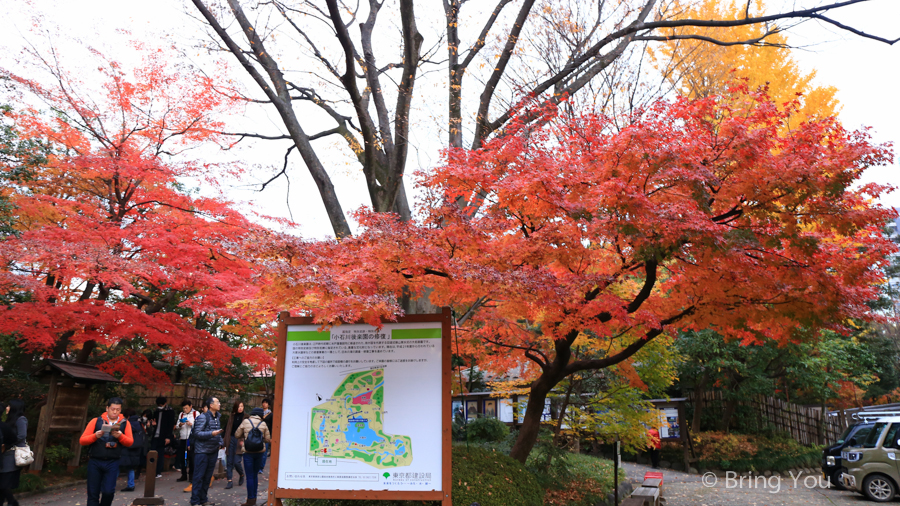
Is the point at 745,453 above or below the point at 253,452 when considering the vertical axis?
below

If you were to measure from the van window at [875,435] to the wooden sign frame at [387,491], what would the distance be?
1129 centimetres

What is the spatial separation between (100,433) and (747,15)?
35.0 ft

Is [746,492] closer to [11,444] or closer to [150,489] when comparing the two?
[150,489]

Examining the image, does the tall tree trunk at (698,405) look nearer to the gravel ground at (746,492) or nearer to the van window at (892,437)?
the gravel ground at (746,492)

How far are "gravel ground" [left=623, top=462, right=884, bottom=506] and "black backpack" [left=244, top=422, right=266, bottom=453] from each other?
8.40 meters

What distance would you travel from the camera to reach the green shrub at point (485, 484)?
656 cm

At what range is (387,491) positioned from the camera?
5492 millimetres

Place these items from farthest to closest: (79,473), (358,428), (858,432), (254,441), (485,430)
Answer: (485,430) → (858,432) → (79,473) → (254,441) → (358,428)

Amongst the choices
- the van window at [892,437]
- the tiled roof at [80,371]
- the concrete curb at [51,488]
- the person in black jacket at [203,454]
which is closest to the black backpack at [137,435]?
the person in black jacket at [203,454]

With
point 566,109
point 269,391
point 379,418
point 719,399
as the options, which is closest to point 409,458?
point 379,418

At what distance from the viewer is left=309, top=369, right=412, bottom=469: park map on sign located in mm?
5582

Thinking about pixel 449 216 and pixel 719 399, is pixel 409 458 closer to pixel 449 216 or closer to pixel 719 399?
pixel 449 216

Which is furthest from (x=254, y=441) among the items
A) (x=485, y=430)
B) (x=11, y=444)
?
(x=485, y=430)

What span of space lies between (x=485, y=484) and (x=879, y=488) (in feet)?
31.9
